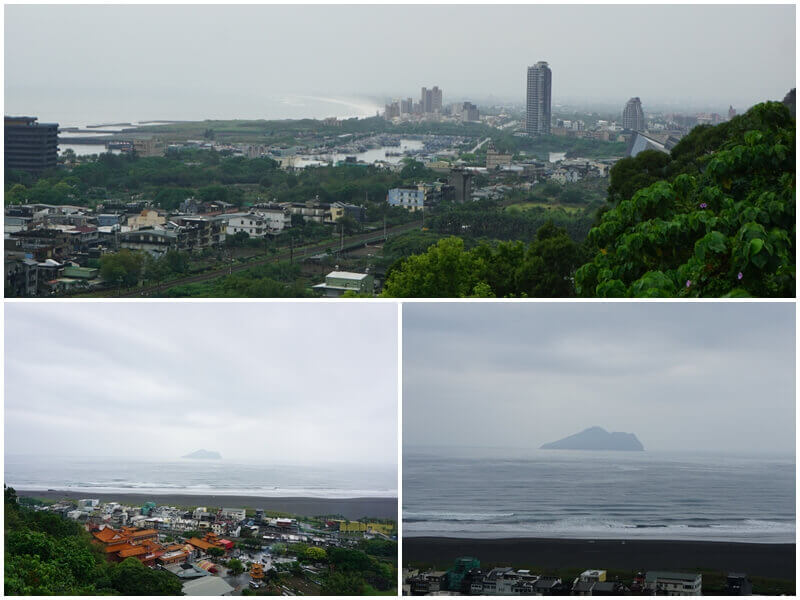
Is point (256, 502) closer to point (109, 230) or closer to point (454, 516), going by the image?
point (454, 516)

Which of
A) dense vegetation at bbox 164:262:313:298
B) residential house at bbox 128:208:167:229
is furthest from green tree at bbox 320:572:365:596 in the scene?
residential house at bbox 128:208:167:229

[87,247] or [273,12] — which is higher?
[273,12]

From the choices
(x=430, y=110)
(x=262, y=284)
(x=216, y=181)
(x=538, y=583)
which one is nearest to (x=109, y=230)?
(x=216, y=181)

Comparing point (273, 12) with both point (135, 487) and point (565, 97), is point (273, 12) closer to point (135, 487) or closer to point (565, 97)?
point (565, 97)

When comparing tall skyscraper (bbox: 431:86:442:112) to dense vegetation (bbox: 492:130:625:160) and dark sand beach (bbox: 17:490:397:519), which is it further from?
dark sand beach (bbox: 17:490:397:519)

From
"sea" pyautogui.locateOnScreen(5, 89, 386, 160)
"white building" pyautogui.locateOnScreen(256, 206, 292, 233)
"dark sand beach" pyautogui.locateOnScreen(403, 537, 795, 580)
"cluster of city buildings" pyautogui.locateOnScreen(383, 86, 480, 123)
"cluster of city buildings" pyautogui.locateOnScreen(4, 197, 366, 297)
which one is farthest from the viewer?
"white building" pyautogui.locateOnScreen(256, 206, 292, 233)

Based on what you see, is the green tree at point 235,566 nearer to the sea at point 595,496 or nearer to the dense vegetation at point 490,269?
the sea at point 595,496

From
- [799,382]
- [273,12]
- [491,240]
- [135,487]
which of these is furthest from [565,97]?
Answer: [135,487]
